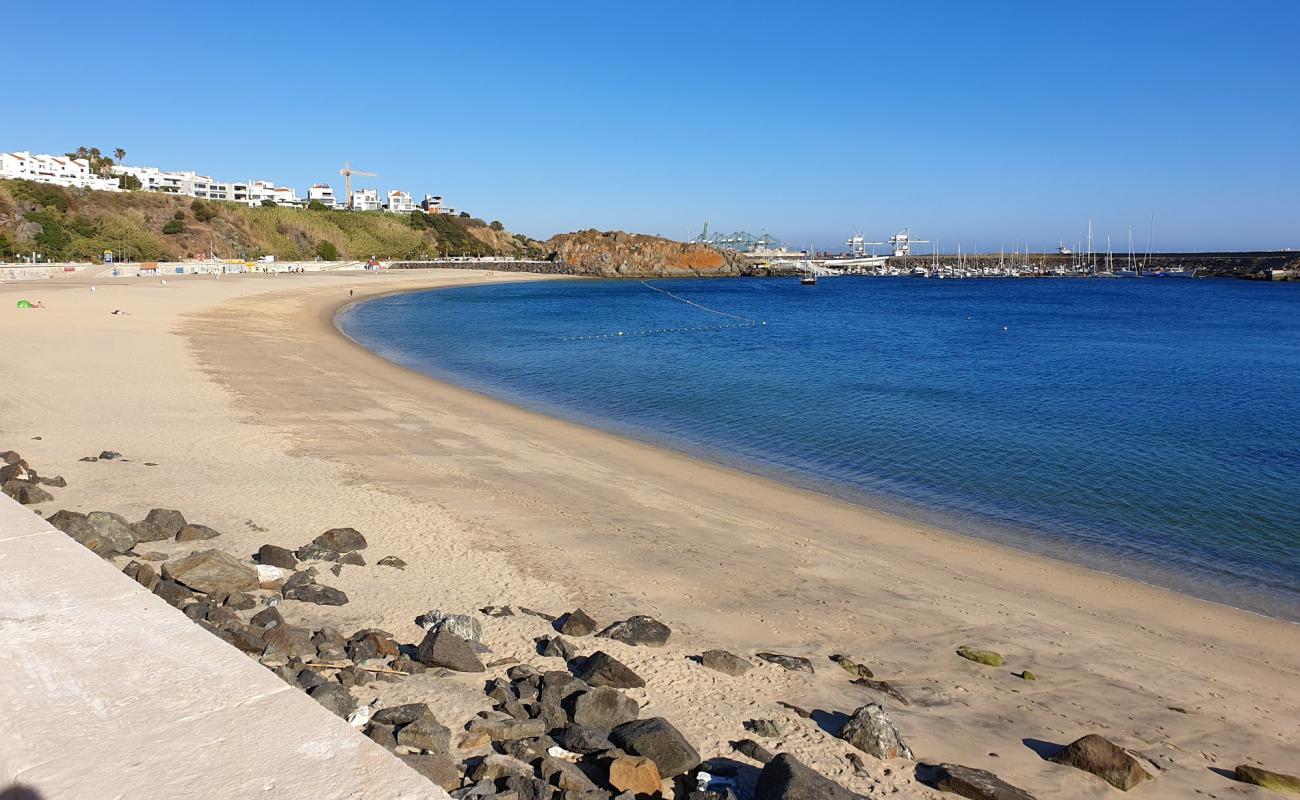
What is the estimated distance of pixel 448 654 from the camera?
16.4 feet

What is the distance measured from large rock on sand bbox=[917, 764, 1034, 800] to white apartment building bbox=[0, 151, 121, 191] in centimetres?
12498

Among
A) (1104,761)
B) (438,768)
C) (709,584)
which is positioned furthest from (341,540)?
(1104,761)

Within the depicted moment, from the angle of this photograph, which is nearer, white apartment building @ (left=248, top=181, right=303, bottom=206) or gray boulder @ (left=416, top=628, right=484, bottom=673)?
gray boulder @ (left=416, top=628, right=484, bottom=673)

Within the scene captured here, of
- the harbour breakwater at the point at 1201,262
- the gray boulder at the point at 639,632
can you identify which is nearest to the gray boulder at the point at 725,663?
the gray boulder at the point at 639,632

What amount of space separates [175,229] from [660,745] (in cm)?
→ 9798

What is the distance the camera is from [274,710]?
9.69 feet

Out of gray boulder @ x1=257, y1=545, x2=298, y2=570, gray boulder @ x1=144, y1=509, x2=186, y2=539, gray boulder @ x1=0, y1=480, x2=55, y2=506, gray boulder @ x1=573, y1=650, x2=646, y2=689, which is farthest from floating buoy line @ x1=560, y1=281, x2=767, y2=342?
gray boulder @ x1=573, y1=650, x2=646, y2=689

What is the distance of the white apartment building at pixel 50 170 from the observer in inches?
4306

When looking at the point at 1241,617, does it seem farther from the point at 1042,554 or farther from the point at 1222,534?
the point at 1222,534

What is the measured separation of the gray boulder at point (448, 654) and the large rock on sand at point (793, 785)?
1944 millimetres

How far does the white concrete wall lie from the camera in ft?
8.36

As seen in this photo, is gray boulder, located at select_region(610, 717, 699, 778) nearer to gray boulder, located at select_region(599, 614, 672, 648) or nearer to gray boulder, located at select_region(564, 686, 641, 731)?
gray boulder, located at select_region(564, 686, 641, 731)

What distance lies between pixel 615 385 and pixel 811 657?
56.4ft

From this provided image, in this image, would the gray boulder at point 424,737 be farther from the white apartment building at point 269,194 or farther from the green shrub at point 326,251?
the white apartment building at point 269,194
